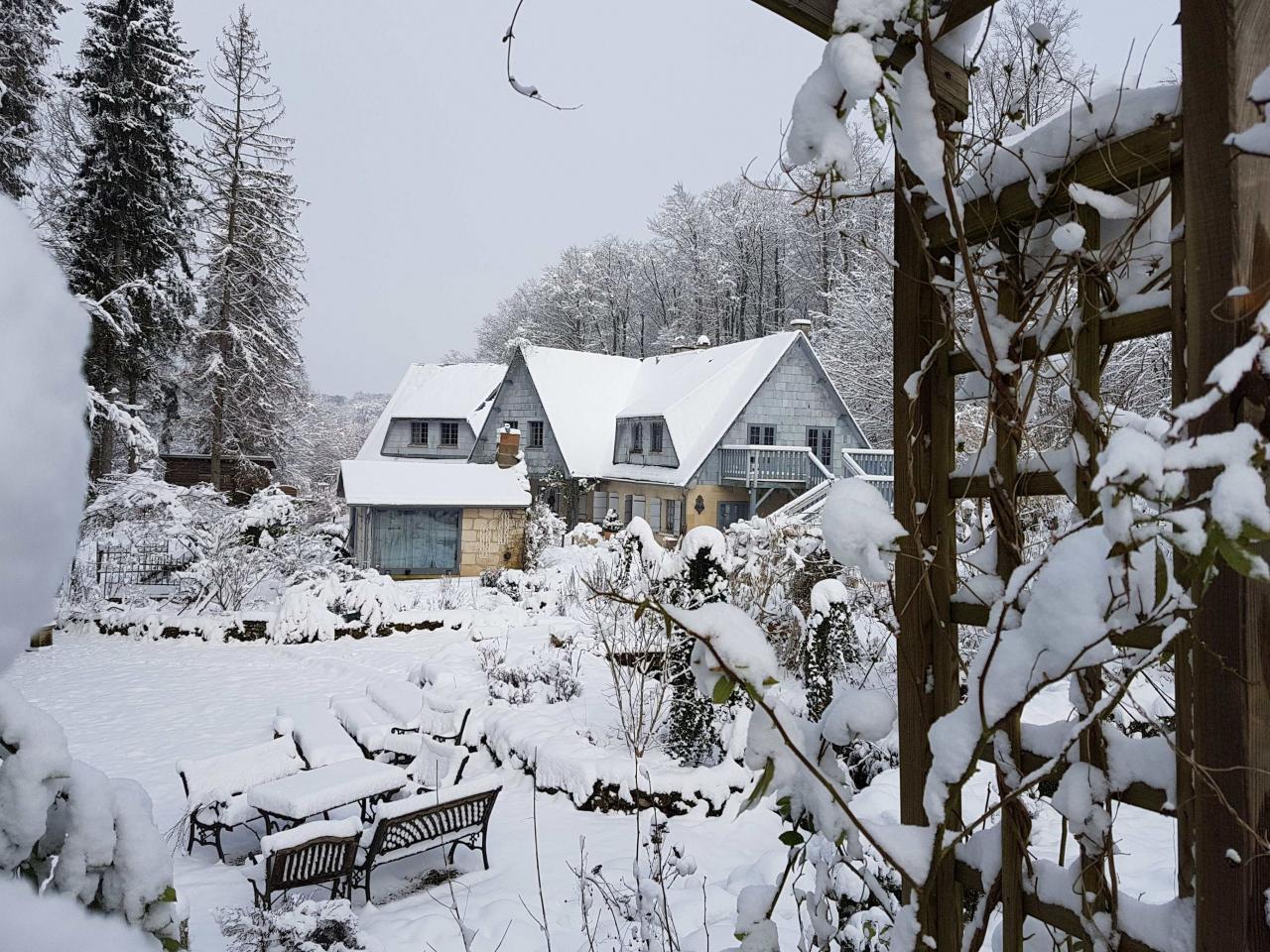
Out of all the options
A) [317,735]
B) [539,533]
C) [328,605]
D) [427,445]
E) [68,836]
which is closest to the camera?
[68,836]

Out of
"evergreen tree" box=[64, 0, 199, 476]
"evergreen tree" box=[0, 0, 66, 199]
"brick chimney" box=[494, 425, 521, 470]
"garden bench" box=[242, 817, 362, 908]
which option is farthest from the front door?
"garden bench" box=[242, 817, 362, 908]

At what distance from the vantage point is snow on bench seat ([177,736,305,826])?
4.96 m

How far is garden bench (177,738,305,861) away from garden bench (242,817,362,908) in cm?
72

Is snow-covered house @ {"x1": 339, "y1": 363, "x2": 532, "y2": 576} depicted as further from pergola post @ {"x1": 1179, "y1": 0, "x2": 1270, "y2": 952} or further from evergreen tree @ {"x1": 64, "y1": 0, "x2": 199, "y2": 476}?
pergola post @ {"x1": 1179, "y1": 0, "x2": 1270, "y2": 952}

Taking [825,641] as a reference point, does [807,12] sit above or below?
above

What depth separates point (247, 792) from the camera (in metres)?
4.91

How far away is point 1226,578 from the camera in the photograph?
38.4 inches

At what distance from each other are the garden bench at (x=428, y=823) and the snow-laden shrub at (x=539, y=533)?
36.5 feet

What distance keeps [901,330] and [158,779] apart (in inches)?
276

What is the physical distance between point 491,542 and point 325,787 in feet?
38.6

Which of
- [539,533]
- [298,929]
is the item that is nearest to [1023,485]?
[298,929]

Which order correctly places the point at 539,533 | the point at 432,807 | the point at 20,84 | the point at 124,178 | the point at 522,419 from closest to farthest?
the point at 432,807 → the point at 20,84 → the point at 124,178 → the point at 539,533 → the point at 522,419

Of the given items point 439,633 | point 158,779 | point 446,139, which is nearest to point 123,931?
point 158,779

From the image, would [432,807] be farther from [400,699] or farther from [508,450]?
[508,450]
